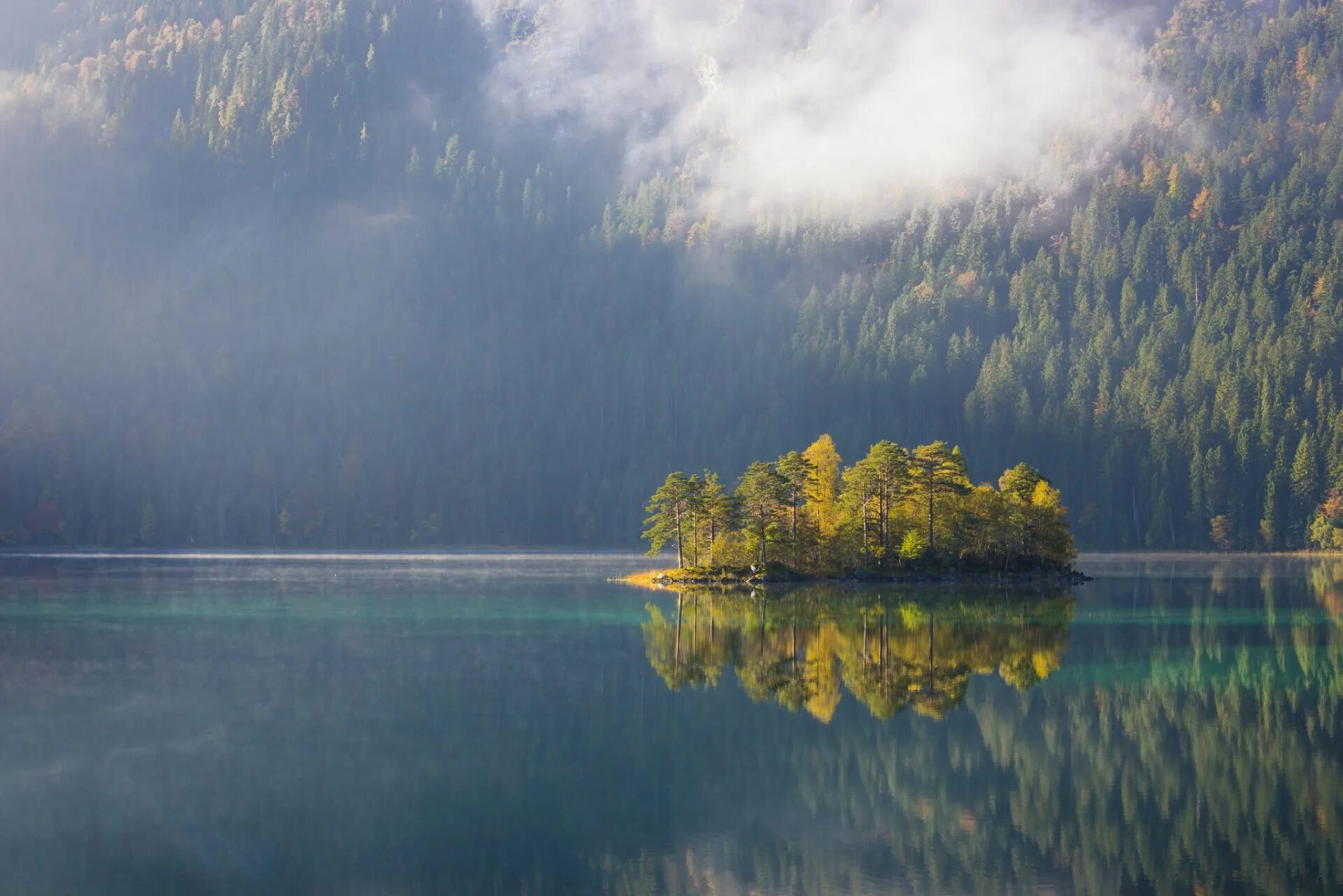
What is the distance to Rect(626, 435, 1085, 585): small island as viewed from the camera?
104 metres

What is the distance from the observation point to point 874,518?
354 feet

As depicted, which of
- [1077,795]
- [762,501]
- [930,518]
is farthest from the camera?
[930,518]

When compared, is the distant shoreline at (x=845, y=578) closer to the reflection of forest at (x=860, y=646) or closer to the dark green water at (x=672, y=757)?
the reflection of forest at (x=860, y=646)

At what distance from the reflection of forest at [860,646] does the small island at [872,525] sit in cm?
1811

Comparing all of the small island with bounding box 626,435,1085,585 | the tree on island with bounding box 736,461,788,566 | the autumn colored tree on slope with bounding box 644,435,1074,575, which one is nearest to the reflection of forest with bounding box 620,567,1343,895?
the tree on island with bounding box 736,461,788,566

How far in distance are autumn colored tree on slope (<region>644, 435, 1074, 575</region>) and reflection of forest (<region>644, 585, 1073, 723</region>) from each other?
1860 cm

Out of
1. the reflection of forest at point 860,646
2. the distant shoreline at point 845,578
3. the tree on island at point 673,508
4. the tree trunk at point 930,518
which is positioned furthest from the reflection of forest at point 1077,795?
the tree on island at point 673,508

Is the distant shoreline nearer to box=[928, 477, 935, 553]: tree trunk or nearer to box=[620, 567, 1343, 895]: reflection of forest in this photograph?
box=[928, 477, 935, 553]: tree trunk

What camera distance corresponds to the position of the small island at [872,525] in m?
104

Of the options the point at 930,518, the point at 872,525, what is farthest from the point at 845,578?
the point at 930,518

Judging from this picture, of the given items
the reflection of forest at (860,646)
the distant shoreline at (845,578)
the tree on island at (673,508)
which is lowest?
the reflection of forest at (860,646)

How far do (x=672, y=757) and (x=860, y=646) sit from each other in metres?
22.6

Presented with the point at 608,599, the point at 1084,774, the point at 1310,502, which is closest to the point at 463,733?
the point at 1084,774

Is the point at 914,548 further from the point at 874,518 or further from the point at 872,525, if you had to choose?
the point at 874,518
